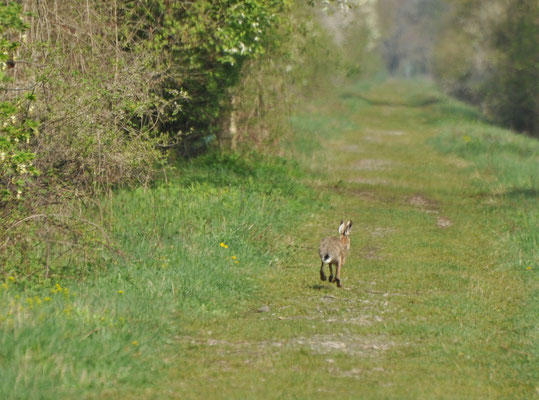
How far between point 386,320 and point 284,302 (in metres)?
1.27

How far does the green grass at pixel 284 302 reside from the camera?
6.50 meters

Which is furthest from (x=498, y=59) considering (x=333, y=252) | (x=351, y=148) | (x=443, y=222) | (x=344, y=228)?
(x=333, y=252)

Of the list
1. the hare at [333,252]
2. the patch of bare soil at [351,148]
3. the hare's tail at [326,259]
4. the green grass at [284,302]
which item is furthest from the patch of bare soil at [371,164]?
the hare's tail at [326,259]

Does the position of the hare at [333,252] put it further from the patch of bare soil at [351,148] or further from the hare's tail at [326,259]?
the patch of bare soil at [351,148]

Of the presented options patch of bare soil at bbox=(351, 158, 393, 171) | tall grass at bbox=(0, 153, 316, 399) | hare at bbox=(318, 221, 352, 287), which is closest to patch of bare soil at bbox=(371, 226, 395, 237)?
tall grass at bbox=(0, 153, 316, 399)

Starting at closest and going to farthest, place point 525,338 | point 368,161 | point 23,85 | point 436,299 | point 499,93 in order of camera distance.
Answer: point 525,338, point 436,299, point 23,85, point 368,161, point 499,93

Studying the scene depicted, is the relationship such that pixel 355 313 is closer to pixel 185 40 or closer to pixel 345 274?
pixel 345 274

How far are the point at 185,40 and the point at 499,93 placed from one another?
25808 mm

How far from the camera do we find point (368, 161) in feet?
Answer: 76.9

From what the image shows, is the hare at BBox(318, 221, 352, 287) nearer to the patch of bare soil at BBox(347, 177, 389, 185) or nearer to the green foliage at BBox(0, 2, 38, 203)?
the green foliage at BBox(0, 2, 38, 203)

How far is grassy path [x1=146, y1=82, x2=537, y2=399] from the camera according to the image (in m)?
6.68

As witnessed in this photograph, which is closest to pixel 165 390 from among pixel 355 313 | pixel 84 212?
pixel 355 313

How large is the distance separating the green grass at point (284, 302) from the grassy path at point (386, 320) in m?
0.03

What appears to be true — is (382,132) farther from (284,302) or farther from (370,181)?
(284,302)
